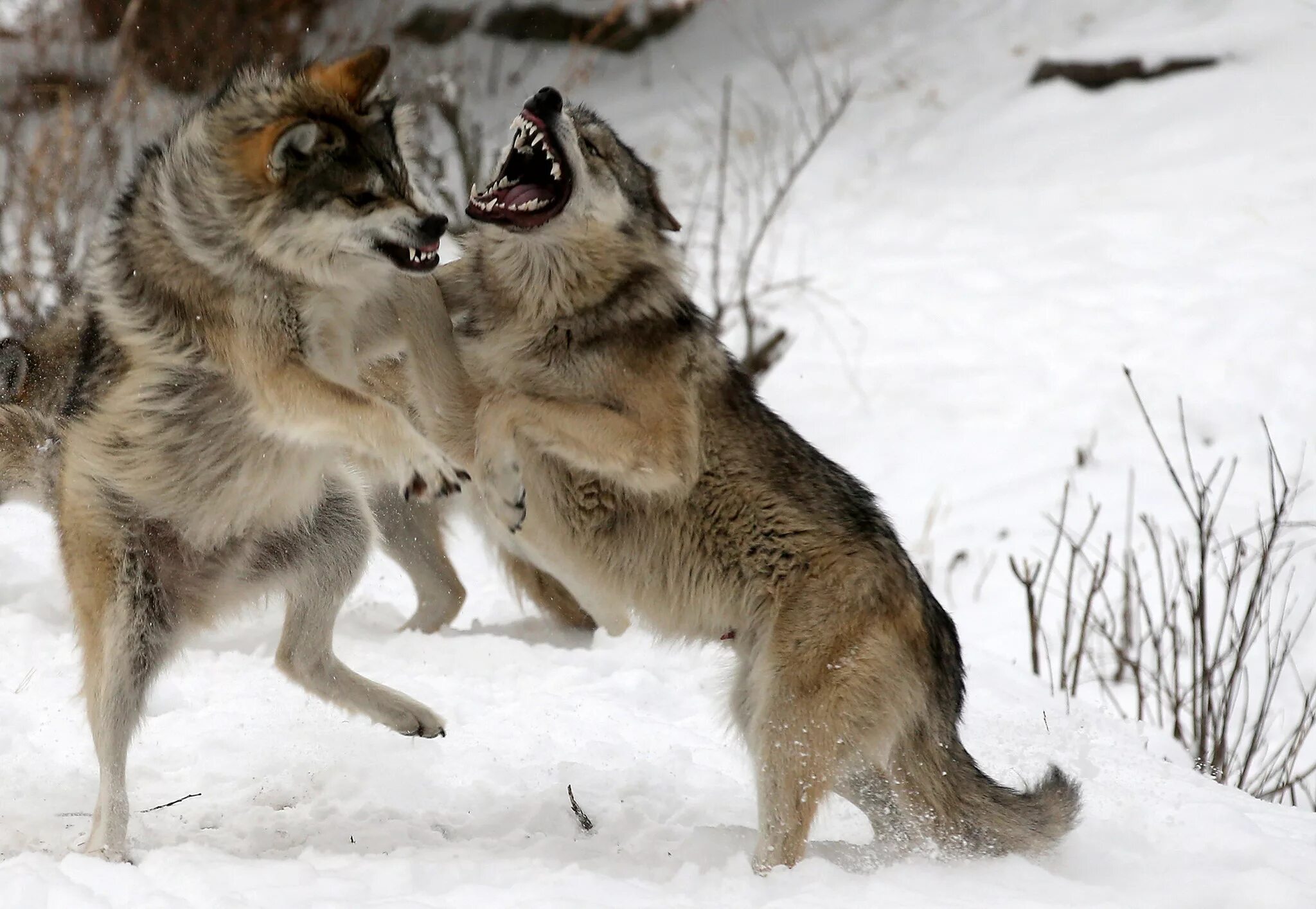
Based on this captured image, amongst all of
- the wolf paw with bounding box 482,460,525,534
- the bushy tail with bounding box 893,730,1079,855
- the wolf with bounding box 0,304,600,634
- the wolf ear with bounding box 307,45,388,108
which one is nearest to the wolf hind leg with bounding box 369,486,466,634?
the wolf with bounding box 0,304,600,634

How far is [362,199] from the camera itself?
3600 mm

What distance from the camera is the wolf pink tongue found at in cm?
383

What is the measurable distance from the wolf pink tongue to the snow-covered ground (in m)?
1.48

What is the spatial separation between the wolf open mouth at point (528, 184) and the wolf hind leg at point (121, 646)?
4.88 feet

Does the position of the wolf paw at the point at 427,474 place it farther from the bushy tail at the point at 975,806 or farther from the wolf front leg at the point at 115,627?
the bushy tail at the point at 975,806

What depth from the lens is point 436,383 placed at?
3.92 meters

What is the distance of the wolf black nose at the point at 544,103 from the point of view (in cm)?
366

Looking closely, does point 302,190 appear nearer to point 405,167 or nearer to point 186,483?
point 405,167

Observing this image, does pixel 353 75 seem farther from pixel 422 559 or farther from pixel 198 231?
pixel 422 559

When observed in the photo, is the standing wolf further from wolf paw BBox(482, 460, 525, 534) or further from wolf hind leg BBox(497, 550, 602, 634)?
wolf hind leg BBox(497, 550, 602, 634)

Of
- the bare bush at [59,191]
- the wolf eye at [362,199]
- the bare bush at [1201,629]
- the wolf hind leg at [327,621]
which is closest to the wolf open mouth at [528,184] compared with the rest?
the wolf eye at [362,199]

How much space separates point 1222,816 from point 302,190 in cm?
335

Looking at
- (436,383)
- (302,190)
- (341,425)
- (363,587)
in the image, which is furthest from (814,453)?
(363,587)

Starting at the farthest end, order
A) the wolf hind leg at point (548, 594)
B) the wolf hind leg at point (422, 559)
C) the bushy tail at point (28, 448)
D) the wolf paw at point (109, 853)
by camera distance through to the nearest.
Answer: the wolf hind leg at point (422, 559), the wolf hind leg at point (548, 594), the bushy tail at point (28, 448), the wolf paw at point (109, 853)
